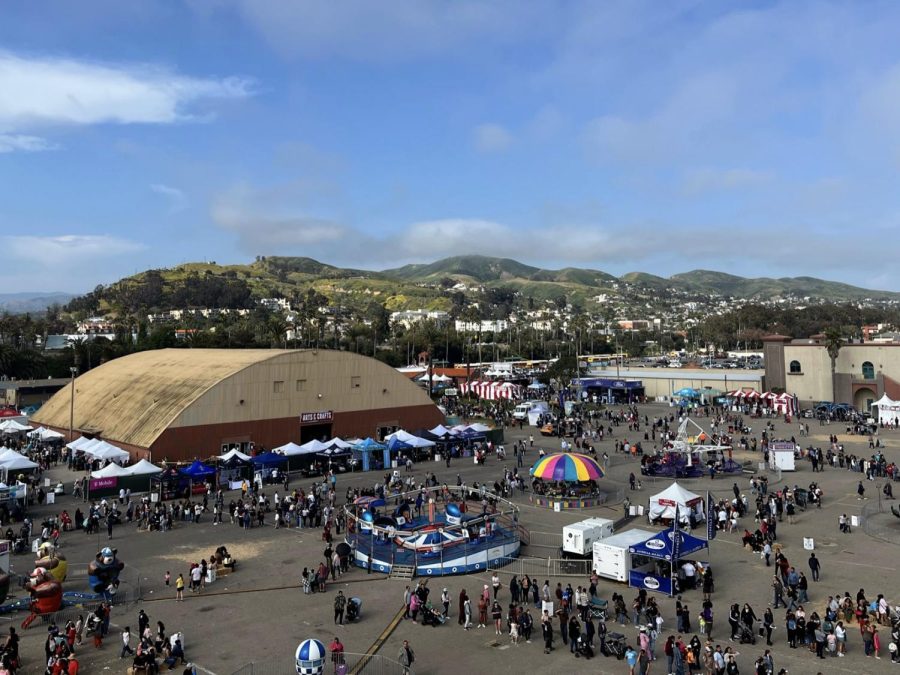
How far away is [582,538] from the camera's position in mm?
24719

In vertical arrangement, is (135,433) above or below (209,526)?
above

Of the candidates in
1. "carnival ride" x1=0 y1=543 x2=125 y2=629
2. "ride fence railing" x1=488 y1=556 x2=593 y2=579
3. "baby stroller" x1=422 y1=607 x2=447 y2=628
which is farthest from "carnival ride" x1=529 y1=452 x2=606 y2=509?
"carnival ride" x1=0 y1=543 x2=125 y2=629

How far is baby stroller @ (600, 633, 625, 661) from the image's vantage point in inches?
693

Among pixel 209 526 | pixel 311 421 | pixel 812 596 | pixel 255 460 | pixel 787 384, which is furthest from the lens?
pixel 787 384

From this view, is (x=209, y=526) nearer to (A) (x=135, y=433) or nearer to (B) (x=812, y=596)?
(A) (x=135, y=433)

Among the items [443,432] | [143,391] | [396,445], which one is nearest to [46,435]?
[143,391]

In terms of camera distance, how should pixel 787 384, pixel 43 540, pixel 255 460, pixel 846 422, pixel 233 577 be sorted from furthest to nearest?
1. pixel 787 384
2. pixel 846 422
3. pixel 255 460
4. pixel 43 540
5. pixel 233 577

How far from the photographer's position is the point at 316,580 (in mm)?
22609

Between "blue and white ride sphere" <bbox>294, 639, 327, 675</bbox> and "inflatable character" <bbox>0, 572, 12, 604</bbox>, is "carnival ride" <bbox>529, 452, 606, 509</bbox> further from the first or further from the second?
"inflatable character" <bbox>0, 572, 12, 604</bbox>

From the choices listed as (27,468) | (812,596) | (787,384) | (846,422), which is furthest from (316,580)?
(787,384)

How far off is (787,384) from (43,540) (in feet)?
232

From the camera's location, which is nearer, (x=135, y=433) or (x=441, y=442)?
(x=135, y=433)

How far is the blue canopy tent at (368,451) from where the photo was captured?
43.8 m

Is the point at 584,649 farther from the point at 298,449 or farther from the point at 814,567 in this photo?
the point at 298,449
